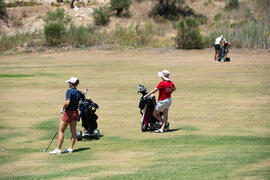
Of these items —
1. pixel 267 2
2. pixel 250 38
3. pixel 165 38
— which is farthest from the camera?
pixel 267 2

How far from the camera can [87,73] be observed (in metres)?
30.8

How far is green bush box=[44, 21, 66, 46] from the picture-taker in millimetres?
47719

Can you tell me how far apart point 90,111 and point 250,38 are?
31390mm

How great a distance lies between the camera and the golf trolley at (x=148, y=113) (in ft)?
49.3

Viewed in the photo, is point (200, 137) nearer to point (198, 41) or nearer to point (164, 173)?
point (164, 173)

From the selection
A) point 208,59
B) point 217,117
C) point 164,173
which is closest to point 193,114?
point 217,117

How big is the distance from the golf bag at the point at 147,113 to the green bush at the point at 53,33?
33273mm

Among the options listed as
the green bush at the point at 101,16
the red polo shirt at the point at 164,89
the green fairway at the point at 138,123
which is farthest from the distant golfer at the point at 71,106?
the green bush at the point at 101,16

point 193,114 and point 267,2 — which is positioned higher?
point 267,2

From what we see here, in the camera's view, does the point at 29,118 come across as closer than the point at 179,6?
Yes

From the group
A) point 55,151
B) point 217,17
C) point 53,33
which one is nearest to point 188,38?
point 53,33

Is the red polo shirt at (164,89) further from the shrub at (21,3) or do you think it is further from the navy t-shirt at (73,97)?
the shrub at (21,3)

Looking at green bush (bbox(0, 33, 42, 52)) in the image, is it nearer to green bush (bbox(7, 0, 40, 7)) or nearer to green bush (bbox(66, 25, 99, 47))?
green bush (bbox(66, 25, 99, 47))

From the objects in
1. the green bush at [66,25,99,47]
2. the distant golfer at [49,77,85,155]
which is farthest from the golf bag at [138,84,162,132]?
the green bush at [66,25,99,47]
